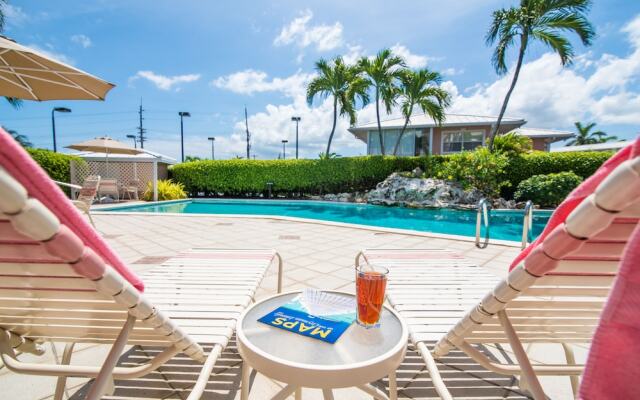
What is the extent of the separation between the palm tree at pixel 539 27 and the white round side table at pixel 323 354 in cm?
1438

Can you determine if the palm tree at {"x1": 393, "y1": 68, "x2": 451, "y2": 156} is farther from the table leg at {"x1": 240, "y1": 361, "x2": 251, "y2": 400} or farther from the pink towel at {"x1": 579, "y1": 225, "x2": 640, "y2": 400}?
the pink towel at {"x1": 579, "y1": 225, "x2": 640, "y2": 400}

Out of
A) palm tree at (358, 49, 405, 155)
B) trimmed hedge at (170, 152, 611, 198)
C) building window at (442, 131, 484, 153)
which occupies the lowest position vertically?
trimmed hedge at (170, 152, 611, 198)

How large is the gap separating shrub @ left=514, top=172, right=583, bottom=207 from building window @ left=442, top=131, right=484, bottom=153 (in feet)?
26.2

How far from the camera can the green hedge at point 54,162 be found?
1080cm

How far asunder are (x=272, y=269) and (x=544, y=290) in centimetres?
284

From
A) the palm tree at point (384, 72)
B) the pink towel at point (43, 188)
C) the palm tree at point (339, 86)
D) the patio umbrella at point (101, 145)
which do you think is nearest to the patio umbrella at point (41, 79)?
the pink towel at point (43, 188)

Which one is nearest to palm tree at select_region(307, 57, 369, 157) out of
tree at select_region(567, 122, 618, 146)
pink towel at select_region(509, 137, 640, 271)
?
pink towel at select_region(509, 137, 640, 271)

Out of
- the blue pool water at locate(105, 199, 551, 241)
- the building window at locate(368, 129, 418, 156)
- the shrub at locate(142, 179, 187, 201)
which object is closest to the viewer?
the blue pool water at locate(105, 199, 551, 241)

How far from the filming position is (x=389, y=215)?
10.1 meters

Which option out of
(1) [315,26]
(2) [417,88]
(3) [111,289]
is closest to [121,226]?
(3) [111,289]

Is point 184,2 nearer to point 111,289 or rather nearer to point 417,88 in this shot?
point 111,289

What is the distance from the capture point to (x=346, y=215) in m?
10.4

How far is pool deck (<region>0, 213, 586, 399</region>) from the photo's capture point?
1.50m

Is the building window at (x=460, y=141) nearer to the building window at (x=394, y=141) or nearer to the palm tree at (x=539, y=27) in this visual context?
the building window at (x=394, y=141)
